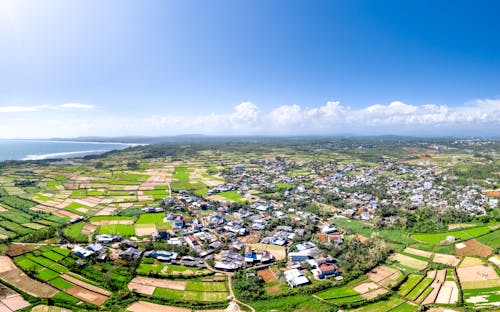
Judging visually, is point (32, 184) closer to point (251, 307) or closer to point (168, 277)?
point (168, 277)

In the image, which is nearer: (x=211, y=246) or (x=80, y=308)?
(x=80, y=308)

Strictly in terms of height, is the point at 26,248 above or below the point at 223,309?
above

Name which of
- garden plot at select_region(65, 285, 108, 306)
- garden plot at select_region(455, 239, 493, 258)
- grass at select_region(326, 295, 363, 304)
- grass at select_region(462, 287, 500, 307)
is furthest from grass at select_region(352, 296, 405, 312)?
garden plot at select_region(65, 285, 108, 306)

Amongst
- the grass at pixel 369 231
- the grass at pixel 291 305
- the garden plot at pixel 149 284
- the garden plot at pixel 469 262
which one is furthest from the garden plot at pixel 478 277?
the garden plot at pixel 149 284

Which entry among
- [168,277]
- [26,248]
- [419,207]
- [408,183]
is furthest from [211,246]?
[408,183]

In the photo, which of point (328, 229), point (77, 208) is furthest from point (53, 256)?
point (328, 229)

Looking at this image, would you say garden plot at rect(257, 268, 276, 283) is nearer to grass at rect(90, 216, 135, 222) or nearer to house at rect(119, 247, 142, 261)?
house at rect(119, 247, 142, 261)
